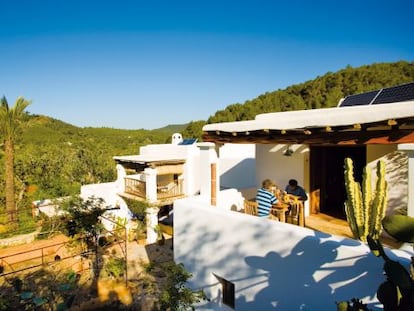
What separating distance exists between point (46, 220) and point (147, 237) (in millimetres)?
6730

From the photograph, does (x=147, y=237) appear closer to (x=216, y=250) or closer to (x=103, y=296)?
(x=103, y=296)

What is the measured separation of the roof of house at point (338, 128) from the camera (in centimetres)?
425

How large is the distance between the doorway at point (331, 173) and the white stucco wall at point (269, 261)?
11.5 feet

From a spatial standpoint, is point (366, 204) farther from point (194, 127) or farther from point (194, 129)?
point (194, 127)

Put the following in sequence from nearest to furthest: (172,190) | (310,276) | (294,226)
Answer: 1. (310,276)
2. (294,226)
3. (172,190)

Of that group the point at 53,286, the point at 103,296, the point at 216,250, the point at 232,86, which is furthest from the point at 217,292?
the point at 232,86

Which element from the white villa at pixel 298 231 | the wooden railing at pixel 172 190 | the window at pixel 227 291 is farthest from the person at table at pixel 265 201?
the wooden railing at pixel 172 190

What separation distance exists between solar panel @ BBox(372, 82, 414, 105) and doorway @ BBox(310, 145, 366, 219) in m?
1.73

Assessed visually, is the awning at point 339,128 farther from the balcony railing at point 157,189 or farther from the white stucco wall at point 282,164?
the balcony railing at point 157,189

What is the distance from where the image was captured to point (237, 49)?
26922 mm

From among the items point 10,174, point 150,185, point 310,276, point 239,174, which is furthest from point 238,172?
point 310,276

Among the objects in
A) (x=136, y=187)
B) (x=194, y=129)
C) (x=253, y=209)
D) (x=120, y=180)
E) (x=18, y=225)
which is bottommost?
(x=18, y=225)

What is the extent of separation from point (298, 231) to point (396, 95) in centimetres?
628

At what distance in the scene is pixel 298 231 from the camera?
4660mm
